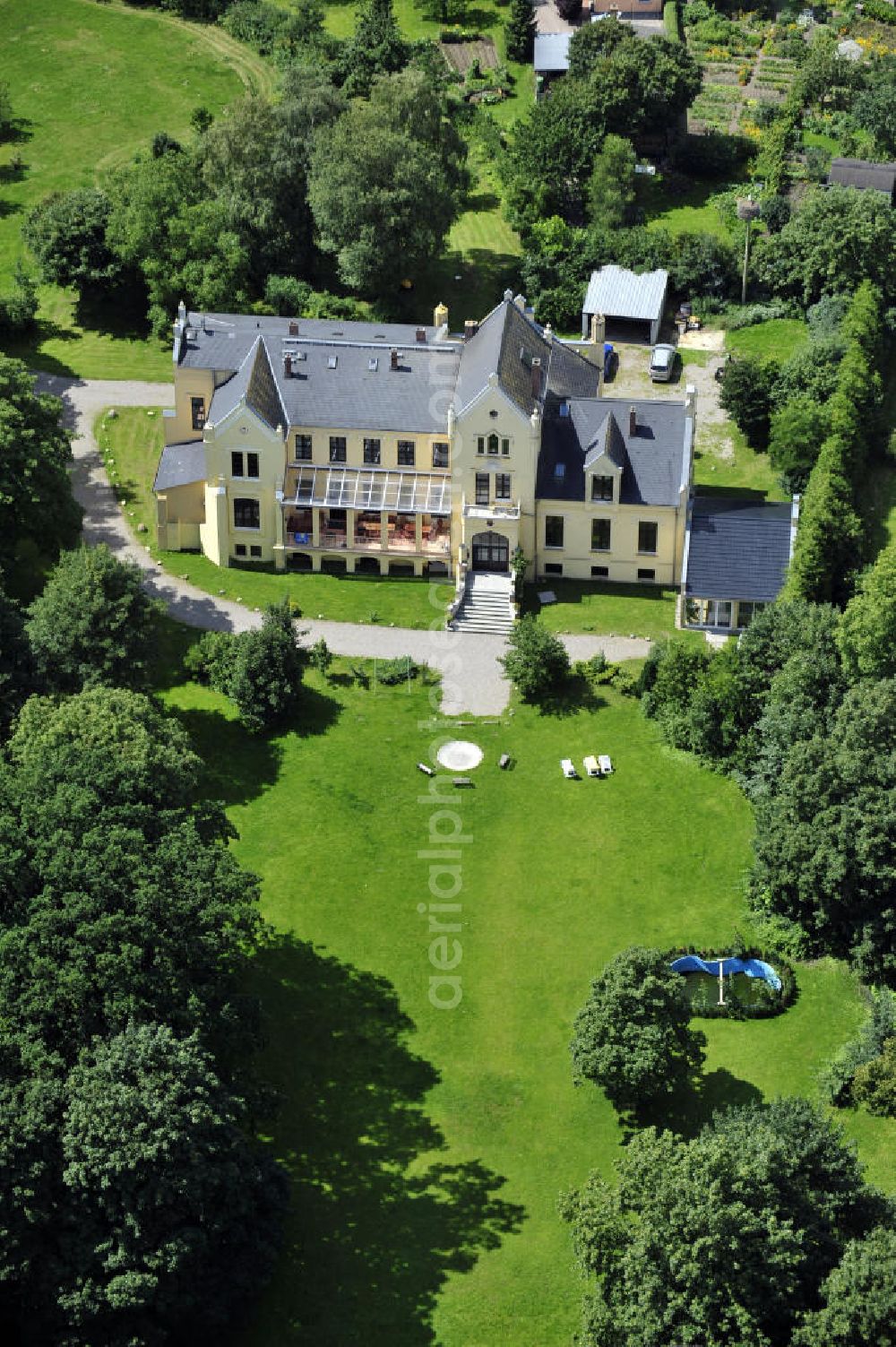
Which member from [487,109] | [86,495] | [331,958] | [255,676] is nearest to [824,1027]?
[331,958]

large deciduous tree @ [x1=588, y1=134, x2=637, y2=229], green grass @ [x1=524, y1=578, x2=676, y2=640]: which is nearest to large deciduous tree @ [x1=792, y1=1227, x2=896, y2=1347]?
green grass @ [x1=524, y1=578, x2=676, y2=640]

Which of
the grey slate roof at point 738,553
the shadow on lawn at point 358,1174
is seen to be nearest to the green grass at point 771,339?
the grey slate roof at point 738,553

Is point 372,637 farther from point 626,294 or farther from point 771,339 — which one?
point 771,339

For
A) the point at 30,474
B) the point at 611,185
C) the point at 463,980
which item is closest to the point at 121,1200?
the point at 463,980

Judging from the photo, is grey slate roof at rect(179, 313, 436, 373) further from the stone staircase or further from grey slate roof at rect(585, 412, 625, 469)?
the stone staircase

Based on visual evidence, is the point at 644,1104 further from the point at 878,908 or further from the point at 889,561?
the point at 889,561

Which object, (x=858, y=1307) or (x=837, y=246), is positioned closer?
(x=858, y=1307)
